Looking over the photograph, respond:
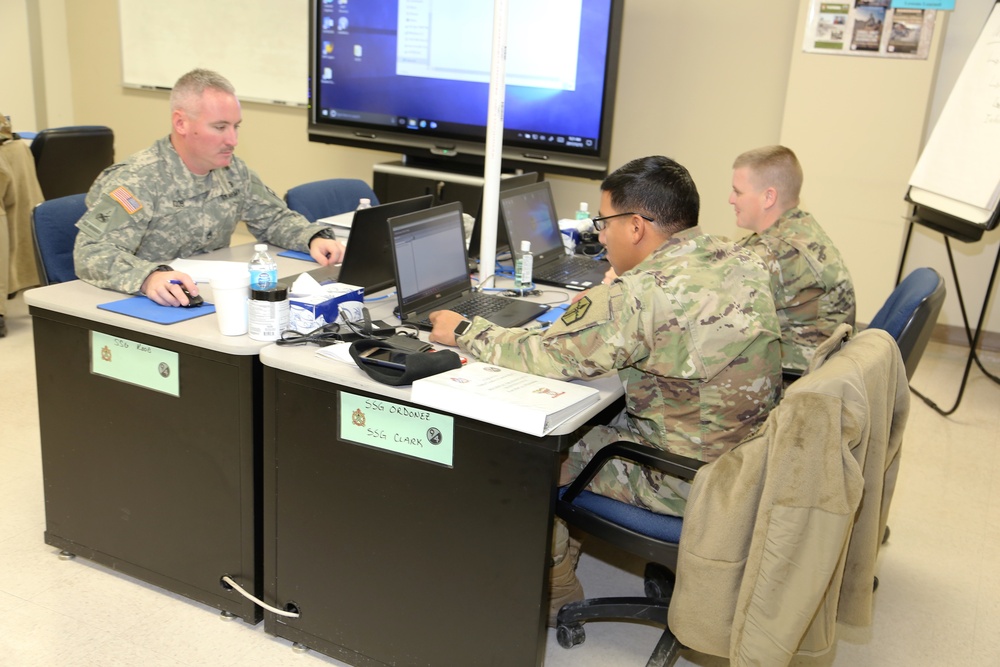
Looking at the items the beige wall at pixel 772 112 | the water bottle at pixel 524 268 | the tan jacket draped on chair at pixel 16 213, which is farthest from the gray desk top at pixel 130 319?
the beige wall at pixel 772 112

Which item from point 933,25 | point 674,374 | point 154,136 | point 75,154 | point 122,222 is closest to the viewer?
point 674,374

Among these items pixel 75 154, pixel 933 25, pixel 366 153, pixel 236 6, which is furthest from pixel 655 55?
pixel 75 154

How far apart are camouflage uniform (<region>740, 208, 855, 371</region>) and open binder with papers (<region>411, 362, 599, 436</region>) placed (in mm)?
1054

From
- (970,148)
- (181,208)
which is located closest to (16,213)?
(181,208)

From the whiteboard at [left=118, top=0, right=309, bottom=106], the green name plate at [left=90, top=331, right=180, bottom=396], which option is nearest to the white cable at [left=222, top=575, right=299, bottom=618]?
the green name plate at [left=90, top=331, right=180, bottom=396]

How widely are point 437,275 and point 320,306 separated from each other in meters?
0.46

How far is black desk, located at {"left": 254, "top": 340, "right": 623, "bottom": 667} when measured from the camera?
184 cm

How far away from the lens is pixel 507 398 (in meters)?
1.80

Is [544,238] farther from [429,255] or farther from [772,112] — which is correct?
[772,112]

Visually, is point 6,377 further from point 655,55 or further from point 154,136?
point 655,55

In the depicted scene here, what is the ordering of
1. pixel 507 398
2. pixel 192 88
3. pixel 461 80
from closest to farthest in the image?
pixel 507 398 → pixel 192 88 → pixel 461 80

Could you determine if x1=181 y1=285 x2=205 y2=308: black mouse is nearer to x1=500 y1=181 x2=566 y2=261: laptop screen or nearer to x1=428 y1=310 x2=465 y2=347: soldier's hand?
x1=428 y1=310 x2=465 y2=347: soldier's hand

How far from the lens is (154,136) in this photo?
6445 mm

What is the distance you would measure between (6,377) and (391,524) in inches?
99.2
